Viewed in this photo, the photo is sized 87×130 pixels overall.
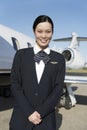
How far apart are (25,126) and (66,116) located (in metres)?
6.77

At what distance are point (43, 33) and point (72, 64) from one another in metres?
12.1

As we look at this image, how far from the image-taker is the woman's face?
2684 millimetres

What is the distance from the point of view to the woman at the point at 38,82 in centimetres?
261

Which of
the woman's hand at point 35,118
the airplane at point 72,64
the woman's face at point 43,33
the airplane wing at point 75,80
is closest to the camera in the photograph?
the woman's hand at point 35,118

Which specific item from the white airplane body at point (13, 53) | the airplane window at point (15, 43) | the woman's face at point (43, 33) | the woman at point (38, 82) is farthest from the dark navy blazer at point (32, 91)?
the airplane window at point (15, 43)

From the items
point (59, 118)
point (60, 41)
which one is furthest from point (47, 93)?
point (60, 41)

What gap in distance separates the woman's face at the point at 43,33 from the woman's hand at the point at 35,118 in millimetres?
604

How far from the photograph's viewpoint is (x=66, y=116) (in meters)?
9.26

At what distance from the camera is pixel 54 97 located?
2.67m

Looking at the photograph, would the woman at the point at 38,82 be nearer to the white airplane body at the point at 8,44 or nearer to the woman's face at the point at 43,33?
the woman's face at the point at 43,33

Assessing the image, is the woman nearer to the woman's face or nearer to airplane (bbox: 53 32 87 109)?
the woman's face

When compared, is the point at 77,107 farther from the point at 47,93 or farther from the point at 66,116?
the point at 47,93

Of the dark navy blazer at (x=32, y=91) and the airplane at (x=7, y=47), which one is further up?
the dark navy blazer at (x=32, y=91)

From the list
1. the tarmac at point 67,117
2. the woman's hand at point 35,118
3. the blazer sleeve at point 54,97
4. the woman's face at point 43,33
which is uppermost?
the woman's face at point 43,33
